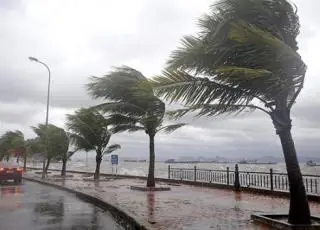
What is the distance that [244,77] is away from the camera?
972 centimetres

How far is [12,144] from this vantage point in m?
56.0

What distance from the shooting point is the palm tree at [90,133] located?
110ft

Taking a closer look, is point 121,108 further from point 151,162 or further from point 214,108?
point 214,108

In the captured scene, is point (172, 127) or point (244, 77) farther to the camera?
point (172, 127)

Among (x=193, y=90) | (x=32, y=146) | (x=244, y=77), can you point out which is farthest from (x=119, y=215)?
(x=32, y=146)

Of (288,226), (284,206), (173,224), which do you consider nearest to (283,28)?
(288,226)

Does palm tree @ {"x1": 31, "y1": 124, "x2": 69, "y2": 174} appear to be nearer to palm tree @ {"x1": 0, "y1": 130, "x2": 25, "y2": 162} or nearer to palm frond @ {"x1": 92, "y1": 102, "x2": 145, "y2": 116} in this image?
palm tree @ {"x1": 0, "y1": 130, "x2": 25, "y2": 162}

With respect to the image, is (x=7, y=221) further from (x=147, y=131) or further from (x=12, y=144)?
(x=12, y=144)

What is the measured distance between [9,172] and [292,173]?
2453 centimetres

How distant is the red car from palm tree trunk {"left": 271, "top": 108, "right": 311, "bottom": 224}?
2421 cm

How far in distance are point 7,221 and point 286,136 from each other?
23.8ft

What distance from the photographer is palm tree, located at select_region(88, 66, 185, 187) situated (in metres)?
21.7

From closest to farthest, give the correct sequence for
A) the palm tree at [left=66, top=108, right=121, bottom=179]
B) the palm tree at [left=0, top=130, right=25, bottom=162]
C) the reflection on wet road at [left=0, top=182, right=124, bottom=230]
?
1. the reflection on wet road at [left=0, top=182, right=124, bottom=230]
2. the palm tree at [left=66, top=108, right=121, bottom=179]
3. the palm tree at [left=0, top=130, right=25, bottom=162]

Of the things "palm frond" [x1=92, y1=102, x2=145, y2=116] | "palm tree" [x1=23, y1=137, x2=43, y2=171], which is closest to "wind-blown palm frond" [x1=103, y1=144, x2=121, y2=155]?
"palm tree" [x1=23, y1=137, x2=43, y2=171]
